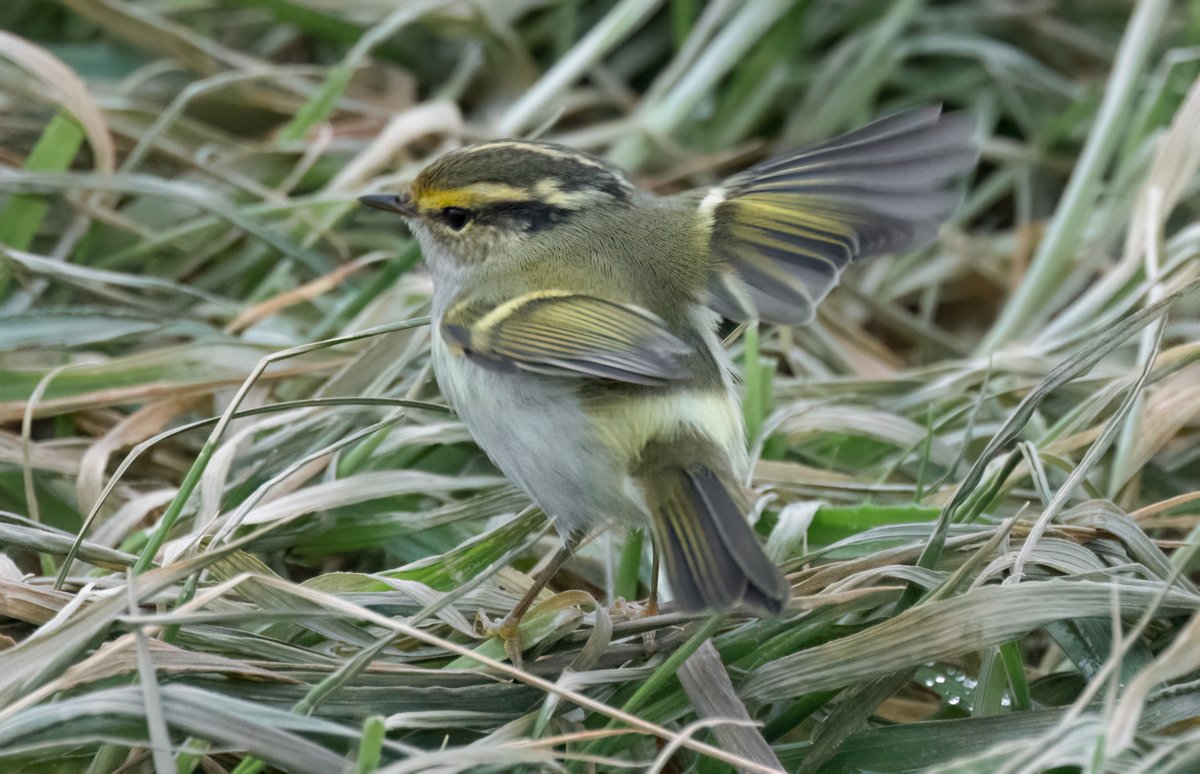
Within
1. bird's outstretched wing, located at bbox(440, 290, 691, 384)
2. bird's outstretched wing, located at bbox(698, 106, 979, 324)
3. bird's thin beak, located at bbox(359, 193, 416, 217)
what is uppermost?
bird's thin beak, located at bbox(359, 193, 416, 217)

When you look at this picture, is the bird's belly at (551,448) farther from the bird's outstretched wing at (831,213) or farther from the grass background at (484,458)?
the bird's outstretched wing at (831,213)

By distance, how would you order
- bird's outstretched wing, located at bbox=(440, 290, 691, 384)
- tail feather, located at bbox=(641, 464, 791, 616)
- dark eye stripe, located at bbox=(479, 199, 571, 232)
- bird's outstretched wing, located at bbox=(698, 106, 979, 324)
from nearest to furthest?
tail feather, located at bbox=(641, 464, 791, 616) → bird's outstretched wing, located at bbox=(440, 290, 691, 384) → bird's outstretched wing, located at bbox=(698, 106, 979, 324) → dark eye stripe, located at bbox=(479, 199, 571, 232)

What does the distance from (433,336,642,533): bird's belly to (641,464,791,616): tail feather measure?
0.18 ft

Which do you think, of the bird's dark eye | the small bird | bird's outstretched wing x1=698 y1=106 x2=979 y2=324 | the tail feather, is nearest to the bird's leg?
the small bird

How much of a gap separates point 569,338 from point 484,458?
1.89ft

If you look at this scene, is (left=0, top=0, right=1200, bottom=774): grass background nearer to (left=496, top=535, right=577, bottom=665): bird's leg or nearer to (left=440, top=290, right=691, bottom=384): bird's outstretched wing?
(left=496, top=535, right=577, bottom=665): bird's leg

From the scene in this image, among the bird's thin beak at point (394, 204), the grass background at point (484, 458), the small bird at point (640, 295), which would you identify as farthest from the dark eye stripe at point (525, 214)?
the grass background at point (484, 458)

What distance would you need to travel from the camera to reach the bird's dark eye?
86.0 inches

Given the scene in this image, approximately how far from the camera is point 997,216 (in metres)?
3.56

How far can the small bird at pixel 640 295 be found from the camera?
1759 millimetres

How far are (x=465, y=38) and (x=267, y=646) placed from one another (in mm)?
2205

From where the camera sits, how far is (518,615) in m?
1.81

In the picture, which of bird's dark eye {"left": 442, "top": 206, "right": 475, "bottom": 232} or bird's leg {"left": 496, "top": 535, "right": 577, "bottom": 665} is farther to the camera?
bird's dark eye {"left": 442, "top": 206, "right": 475, "bottom": 232}

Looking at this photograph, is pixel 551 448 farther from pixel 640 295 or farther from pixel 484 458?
pixel 484 458
